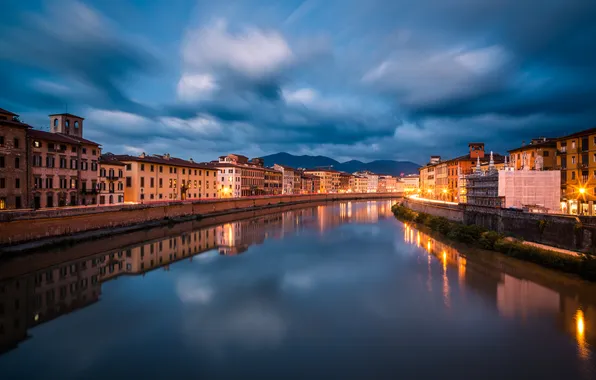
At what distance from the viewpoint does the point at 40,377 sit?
988cm

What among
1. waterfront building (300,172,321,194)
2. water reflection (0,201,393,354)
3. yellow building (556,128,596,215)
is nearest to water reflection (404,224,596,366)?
water reflection (0,201,393,354)

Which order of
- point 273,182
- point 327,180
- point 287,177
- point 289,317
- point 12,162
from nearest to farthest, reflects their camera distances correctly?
point 289,317 → point 12,162 → point 273,182 → point 287,177 → point 327,180

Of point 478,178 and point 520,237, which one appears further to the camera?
point 478,178

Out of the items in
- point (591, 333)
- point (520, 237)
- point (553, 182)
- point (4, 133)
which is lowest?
point (591, 333)

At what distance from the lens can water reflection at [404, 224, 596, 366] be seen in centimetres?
1348

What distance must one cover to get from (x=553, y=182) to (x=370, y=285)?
68.5 feet

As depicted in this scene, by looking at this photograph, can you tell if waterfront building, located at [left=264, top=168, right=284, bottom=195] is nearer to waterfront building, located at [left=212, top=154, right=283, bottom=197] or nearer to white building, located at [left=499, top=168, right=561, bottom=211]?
waterfront building, located at [left=212, top=154, right=283, bottom=197]

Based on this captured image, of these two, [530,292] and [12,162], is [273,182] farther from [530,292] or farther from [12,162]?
[530,292]

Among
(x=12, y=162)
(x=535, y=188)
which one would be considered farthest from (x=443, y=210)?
(x=12, y=162)

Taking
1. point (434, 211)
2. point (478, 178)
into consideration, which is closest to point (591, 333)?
point (478, 178)

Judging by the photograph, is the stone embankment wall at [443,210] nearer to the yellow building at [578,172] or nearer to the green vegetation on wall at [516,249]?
the green vegetation on wall at [516,249]

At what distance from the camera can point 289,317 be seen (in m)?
14.3

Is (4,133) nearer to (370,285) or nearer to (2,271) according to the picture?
(2,271)

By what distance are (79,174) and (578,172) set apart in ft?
147
